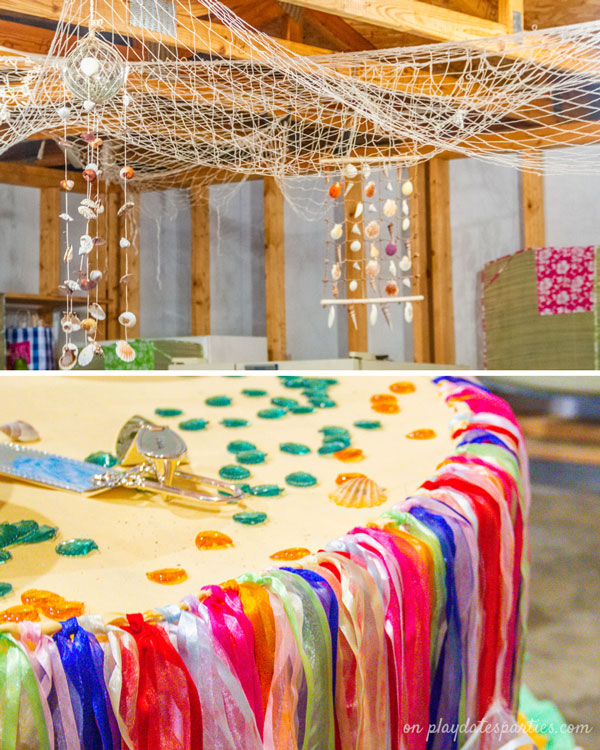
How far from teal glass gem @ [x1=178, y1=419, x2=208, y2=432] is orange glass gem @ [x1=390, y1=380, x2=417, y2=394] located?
0.19 m

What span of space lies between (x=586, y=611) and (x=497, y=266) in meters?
2.95

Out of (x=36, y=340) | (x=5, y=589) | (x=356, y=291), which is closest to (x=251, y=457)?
(x=5, y=589)

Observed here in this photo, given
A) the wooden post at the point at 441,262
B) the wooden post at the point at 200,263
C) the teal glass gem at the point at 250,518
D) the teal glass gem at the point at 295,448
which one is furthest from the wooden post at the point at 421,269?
the teal glass gem at the point at 250,518

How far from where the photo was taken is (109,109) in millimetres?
2367

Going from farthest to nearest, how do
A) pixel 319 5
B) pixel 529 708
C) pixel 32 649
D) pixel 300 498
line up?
pixel 319 5, pixel 529 708, pixel 300 498, pixel 32 649

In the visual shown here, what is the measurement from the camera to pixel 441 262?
385 centimetres

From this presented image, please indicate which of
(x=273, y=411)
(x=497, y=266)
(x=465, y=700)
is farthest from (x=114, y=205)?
(x=465, y=700)

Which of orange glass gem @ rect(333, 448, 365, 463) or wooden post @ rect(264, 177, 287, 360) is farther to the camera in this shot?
wooden post @ rect(264, 177, 287, 360)

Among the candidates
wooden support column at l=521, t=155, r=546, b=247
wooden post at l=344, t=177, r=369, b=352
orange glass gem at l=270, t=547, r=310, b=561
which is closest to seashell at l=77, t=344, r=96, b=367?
orange glass gem at l=270, t=547, r=310, b=561

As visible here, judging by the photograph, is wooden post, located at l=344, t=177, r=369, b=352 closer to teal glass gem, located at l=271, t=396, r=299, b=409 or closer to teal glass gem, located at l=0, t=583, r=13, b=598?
teal glass gem, located at l=271, t=396, r=299, b=409

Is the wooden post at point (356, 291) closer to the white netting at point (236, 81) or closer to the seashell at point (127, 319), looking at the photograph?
the white netting at point (236, 81)

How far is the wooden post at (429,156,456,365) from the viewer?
3.83m

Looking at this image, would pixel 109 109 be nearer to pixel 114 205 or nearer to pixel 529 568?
pixel 114 205

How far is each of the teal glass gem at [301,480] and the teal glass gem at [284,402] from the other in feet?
0.45
